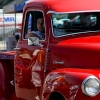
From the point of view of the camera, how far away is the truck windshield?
5.30 metres

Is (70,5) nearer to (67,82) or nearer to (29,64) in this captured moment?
(29,64)

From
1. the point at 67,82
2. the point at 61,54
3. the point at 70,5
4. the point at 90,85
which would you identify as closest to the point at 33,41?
the point at 61,54

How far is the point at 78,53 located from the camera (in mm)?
4938

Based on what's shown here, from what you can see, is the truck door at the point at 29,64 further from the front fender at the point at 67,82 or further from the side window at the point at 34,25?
the front fender at the point at 67,82

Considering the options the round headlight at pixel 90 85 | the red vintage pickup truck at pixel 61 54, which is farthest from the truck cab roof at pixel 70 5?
the round headlight at pixel 90 85

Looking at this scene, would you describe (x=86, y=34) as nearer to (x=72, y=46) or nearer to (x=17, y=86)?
(x=72, y=46)

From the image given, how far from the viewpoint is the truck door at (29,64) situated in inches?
213

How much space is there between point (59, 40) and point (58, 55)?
0.74ft

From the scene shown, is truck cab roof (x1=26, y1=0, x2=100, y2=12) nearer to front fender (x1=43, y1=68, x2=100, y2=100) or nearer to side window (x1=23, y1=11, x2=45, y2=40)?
side window (x1=23, y1=11, x2=45, y2=40)

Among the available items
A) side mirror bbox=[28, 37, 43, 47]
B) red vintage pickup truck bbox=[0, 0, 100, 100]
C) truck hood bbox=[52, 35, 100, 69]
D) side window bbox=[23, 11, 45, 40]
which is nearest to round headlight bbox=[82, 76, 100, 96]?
red vintage pickup truck bbox=[0, 0, 100, 100]

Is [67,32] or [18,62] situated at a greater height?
[67,32]

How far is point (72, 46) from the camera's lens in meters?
5.04

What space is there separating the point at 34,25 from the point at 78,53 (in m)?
1.35

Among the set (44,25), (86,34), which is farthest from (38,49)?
(86,34)
